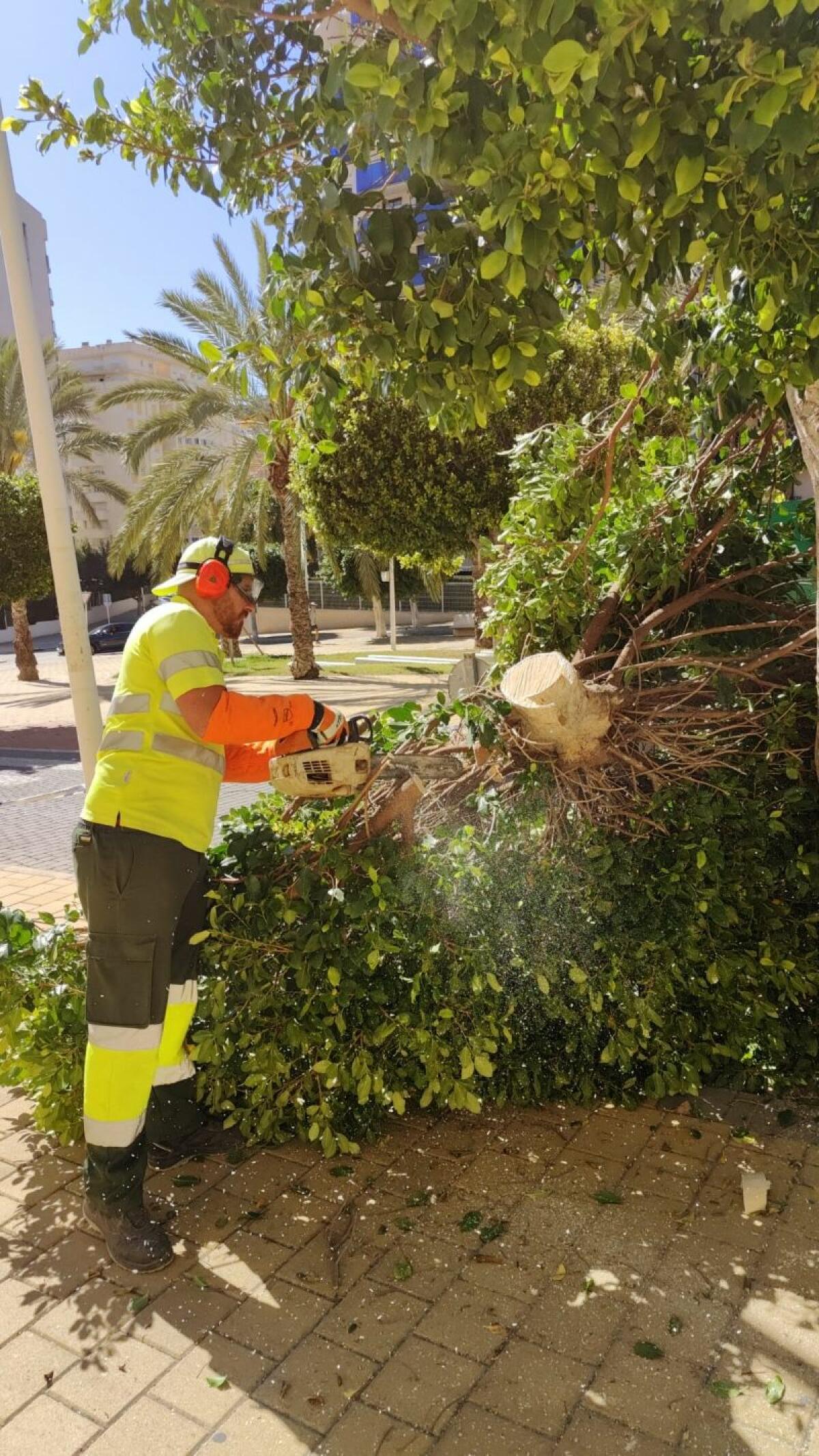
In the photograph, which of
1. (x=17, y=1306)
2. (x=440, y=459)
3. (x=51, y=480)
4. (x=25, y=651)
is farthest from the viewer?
(x=25, y=651)

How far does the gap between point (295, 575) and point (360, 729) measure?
53.1ft

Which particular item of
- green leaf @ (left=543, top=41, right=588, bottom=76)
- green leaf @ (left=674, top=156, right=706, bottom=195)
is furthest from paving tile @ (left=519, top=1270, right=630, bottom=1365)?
green leaf @ (left=543, top=41, right=588, bottom=76)

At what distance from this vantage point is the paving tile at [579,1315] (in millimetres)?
2498

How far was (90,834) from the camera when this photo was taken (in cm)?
305

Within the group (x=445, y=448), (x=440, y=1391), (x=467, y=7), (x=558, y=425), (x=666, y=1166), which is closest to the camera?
(x=467, y=7)

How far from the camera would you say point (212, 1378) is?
2.45 m

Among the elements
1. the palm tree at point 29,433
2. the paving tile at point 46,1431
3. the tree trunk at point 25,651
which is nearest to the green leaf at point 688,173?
the paving tile at point 46,1431

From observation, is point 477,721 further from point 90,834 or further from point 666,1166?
point 666,1166

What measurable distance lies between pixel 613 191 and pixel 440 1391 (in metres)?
2.83

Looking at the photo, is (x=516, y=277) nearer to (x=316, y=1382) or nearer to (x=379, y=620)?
(x=316, y=1382)

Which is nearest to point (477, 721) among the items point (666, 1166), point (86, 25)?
point (666, 1166)

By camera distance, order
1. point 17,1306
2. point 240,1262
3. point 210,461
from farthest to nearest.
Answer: point 210,461 < point 240,1262 < point 17,1306

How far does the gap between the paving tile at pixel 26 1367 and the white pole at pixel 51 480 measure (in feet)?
9.93

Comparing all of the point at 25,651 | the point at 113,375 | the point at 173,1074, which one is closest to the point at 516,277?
the point at 173,1074
